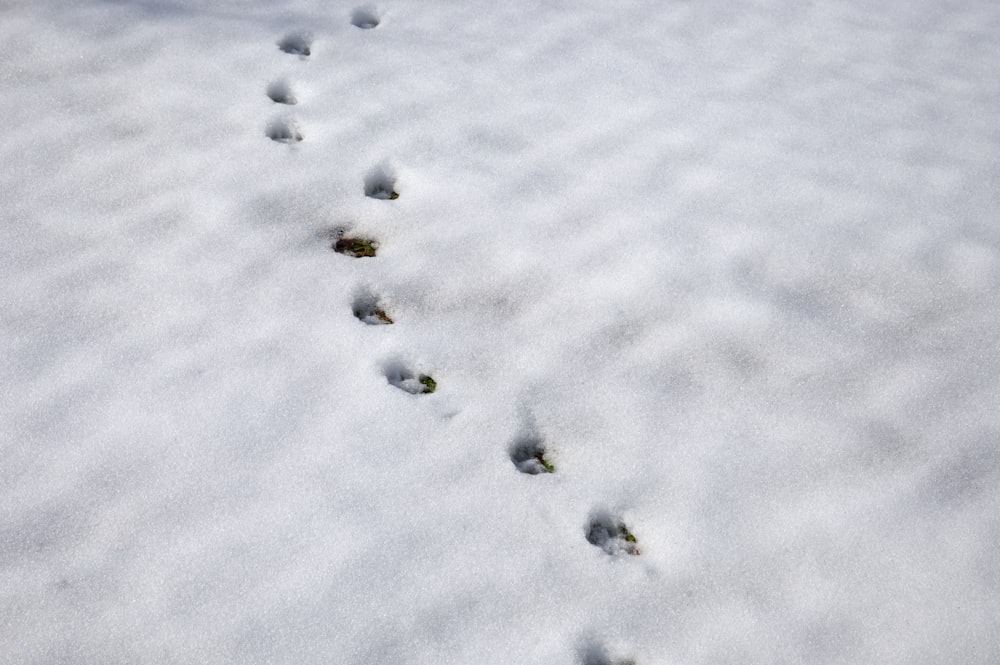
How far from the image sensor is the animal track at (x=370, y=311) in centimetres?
197

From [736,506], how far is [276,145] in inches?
65.0

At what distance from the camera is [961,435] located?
1.81 metres

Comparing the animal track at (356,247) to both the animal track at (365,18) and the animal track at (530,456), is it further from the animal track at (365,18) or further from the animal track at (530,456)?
the animal track at (365,18)

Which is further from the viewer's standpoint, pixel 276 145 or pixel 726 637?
pixel 276 145

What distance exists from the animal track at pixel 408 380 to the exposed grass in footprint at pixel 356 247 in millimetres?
391

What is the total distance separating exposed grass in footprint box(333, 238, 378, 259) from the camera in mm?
2117

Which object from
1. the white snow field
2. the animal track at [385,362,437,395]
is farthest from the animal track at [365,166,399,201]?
the animal track at [385,362,437,395]

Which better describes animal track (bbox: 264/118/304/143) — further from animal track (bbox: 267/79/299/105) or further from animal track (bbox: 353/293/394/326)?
animal track (bbox: 353/293/394/326)

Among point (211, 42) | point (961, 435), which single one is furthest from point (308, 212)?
point (961, 435)

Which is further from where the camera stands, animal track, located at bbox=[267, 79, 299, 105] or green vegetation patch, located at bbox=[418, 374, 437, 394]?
animal track, located at bbox=[267, 79, 299, 105]

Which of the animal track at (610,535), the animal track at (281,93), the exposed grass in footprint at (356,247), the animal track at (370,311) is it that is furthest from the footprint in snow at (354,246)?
the animal track at (610,535)

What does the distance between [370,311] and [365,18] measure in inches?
56.9

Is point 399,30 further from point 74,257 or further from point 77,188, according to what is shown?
point 74,257

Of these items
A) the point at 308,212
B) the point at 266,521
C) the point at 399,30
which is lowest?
the point at 266,521
